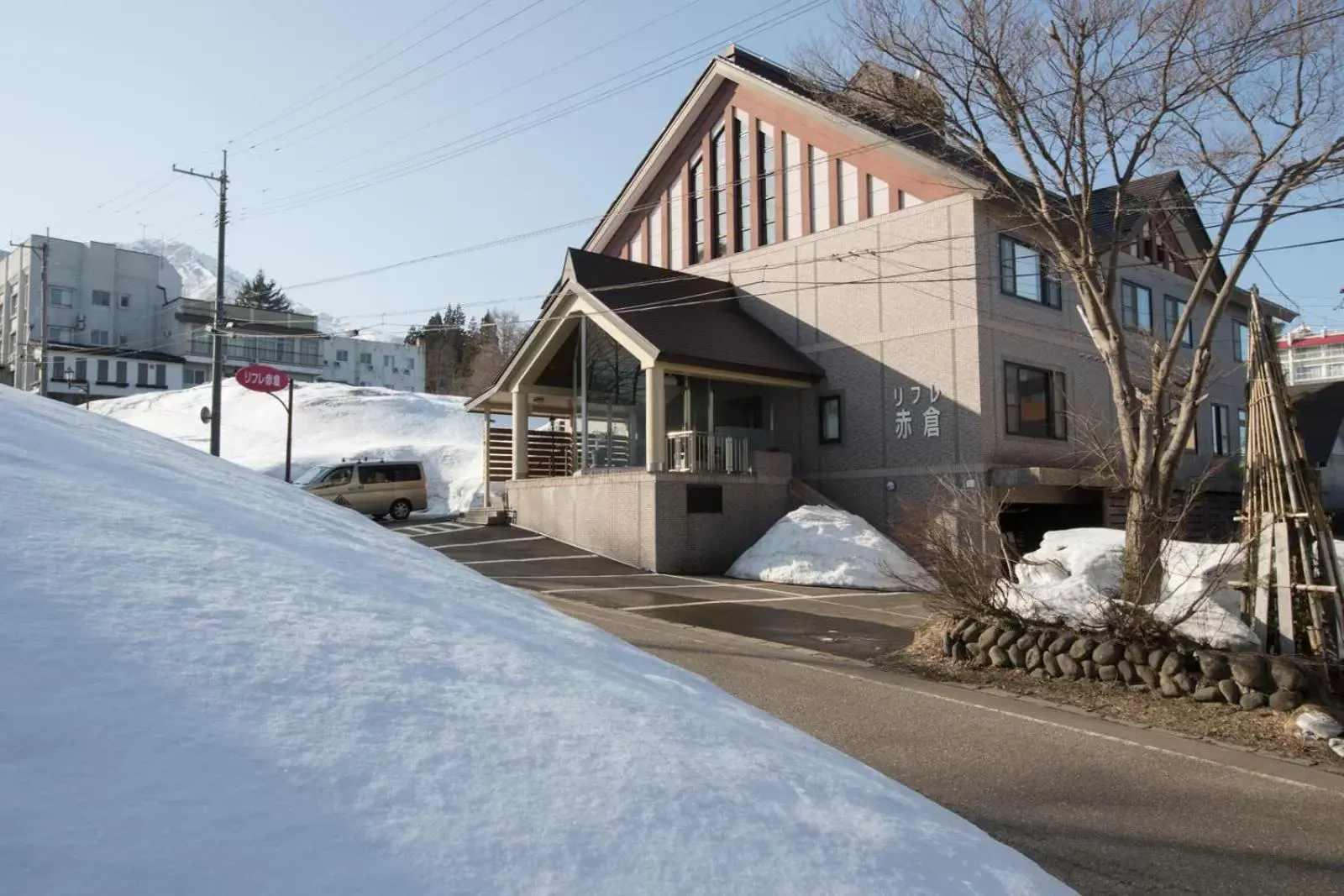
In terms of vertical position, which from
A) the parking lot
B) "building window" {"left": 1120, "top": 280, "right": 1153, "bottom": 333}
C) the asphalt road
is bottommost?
the asphalt road

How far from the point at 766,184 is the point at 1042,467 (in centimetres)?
1016

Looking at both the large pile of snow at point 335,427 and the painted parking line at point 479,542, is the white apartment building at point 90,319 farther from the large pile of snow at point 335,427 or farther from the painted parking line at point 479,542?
the painted parking line at point 479,542

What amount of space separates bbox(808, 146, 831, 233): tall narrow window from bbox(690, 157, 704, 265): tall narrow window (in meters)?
3.79

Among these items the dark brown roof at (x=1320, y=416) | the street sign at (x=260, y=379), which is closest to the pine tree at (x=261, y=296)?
the street sign at (x=260, y=379)

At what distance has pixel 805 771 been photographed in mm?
3062

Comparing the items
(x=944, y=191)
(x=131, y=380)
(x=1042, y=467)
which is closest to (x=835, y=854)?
(x=1042, y=467)

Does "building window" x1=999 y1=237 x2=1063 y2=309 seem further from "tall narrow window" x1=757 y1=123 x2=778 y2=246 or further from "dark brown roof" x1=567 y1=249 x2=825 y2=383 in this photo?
"tall narrow window" x1=757 y1=123 x2=778 y2=246

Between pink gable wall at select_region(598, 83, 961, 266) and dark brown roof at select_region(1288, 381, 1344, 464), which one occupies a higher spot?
pink gable wall at select_region(598, 83, 961, 266)

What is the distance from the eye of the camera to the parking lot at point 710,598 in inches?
463

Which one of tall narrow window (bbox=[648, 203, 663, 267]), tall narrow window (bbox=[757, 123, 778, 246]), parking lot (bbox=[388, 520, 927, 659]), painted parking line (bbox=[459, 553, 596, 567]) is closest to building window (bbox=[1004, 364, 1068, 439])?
parking lot (bbox=[388, 520, 927, 659])

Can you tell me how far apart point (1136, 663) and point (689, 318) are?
15.2 meters

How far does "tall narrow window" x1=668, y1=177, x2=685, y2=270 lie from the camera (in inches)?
1029

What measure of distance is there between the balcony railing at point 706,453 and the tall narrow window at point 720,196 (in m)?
6.59

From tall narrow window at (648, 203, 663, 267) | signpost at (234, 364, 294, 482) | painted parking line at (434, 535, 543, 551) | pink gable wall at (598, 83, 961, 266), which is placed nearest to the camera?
painted parking line at (434, 535, 543, 551)
